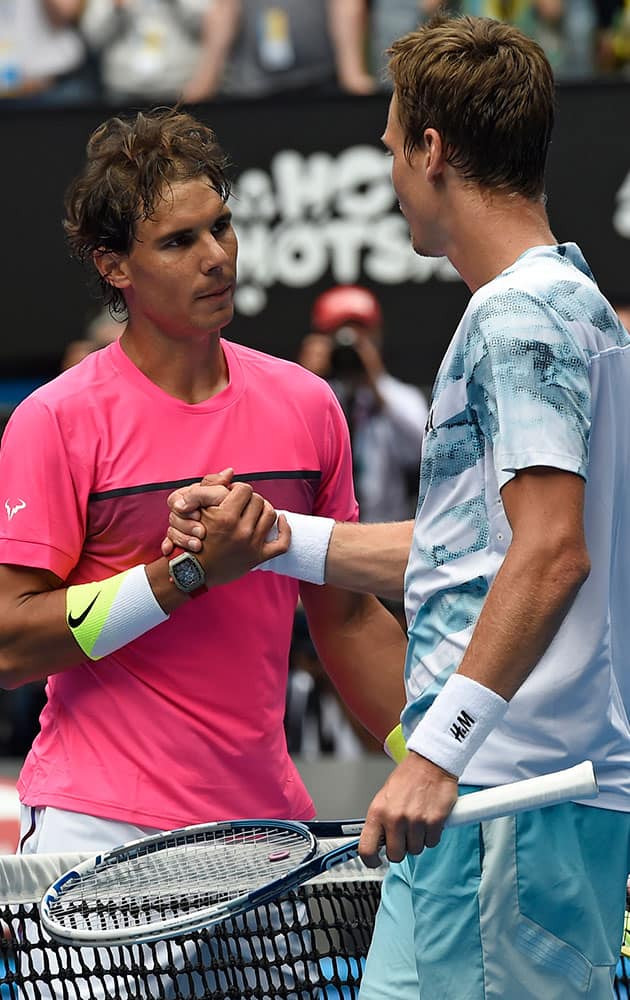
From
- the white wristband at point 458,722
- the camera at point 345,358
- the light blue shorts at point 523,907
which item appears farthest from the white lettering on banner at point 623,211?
the white wristband at point 458,722

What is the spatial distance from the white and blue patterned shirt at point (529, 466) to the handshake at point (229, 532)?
64 centimetres

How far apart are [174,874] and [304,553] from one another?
28.3 inches

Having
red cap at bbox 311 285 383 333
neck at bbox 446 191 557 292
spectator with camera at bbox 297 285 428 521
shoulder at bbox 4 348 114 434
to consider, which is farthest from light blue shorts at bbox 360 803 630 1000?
red cap at bbox 311 285 383 333

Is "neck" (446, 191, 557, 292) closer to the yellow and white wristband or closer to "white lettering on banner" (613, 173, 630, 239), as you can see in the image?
the yellow and white wristband

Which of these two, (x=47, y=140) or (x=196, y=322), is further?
(x=47, y=140)

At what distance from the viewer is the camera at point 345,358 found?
7309mm

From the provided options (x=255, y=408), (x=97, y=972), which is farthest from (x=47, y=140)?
(x=97, y=972)

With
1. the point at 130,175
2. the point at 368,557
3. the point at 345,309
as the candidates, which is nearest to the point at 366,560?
the point at 368,557

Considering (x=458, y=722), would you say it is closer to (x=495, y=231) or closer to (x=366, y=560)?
(x=495, y=231)

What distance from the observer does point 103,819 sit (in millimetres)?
3064

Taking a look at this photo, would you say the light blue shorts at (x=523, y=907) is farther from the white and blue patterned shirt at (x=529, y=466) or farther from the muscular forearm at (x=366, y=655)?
the muscular forearm at (x=366, y=655)

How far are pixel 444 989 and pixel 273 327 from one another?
5766 mm

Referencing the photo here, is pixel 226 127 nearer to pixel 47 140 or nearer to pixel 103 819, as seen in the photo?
pixel 47 140

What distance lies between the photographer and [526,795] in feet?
7.06
